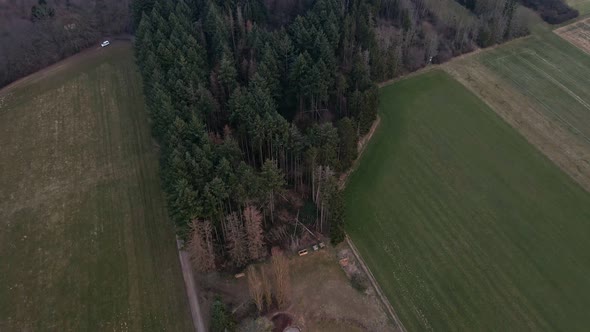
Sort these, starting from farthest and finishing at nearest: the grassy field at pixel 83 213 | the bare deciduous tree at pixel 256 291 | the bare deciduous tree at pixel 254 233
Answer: the grassy field at pixel 83 213 → the bare deciduous tree at pixel 254 233 → the bare deciduous tree at pixel 256 291

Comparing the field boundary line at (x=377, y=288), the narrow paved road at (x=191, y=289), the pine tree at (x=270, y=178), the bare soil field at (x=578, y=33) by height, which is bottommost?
the field boundary line at (x=377, y=288)

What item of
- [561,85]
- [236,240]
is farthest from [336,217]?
[561,85]

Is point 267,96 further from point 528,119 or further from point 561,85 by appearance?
point 561,85

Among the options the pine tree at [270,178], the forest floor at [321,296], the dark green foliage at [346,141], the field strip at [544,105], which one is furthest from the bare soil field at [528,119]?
the pine tree at [270,178]

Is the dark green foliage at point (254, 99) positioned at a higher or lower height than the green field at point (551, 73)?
higher

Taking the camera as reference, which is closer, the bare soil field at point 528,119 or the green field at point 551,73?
the bare soil field at point 528,119

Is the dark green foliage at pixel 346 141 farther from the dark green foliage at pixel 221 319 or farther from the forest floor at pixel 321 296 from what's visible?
the dark green foliage at pixel 221 319
